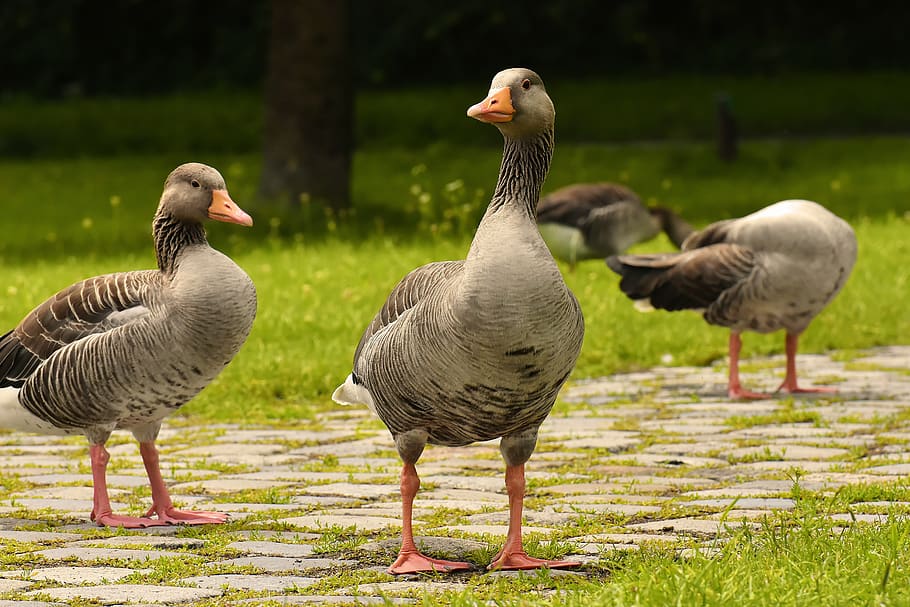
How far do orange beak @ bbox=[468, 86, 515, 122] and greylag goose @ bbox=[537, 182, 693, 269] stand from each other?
749cm

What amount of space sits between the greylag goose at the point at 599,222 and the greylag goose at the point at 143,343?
6.66 metres

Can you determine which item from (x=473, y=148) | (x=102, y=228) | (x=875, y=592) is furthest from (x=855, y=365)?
(x=473, y=148)

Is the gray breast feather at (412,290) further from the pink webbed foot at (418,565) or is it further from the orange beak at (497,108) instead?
the pink webbed foot at (418,565)

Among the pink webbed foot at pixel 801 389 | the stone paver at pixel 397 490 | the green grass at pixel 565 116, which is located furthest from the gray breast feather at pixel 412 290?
the green grass at pixel 565 116

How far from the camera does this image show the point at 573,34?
1252 inches

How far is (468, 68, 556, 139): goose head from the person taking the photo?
489 centimetres

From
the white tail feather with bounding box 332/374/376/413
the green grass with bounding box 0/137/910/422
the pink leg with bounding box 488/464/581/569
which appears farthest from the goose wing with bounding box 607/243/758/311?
the pink leg with bounding box 488/464/581/569

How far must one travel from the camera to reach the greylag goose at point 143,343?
586cm

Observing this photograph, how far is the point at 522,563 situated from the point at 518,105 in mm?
1528

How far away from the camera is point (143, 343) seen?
5.87 meters

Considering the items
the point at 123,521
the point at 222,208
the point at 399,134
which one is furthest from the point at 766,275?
the point at 399,134

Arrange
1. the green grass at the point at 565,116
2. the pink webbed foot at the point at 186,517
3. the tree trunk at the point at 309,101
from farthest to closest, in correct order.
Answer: the green grass at the point at 565,116
the tree trunk at the point at 309,101
the pink webbed foot at the point at 186,517

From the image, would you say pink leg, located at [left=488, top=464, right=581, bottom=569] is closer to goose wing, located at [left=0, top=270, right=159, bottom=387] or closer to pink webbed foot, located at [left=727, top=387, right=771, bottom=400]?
goose wing, located at [left=0, top=270, right=159, bottom=387]

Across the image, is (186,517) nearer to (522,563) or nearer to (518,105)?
(522,563)
